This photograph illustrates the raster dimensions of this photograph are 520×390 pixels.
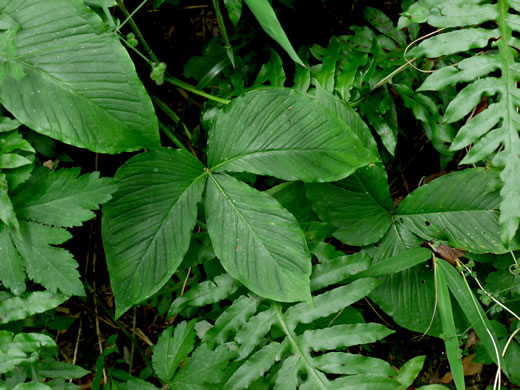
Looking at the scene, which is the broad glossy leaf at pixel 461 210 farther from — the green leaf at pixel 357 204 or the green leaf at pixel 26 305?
the green leaf at pixel 26 305

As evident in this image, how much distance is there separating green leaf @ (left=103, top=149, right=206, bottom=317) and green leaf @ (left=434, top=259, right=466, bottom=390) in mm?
878

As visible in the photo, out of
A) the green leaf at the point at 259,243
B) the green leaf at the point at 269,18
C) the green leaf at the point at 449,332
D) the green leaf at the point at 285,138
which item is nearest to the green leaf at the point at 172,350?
the green leaf at the point at 259,243

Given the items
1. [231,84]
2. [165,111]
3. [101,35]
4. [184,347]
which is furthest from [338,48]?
[184,347]

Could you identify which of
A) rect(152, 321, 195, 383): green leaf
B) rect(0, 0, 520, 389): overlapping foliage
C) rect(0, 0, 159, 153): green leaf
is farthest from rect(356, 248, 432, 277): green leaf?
rect(0, 0, 159, 153): green leaf

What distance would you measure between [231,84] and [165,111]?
12.3 inches

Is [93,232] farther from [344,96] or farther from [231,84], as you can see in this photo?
[344,96]

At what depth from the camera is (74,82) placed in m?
1.41

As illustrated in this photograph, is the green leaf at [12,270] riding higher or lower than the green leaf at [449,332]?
higher

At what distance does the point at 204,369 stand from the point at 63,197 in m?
0.76

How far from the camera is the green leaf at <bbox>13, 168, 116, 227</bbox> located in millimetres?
1436

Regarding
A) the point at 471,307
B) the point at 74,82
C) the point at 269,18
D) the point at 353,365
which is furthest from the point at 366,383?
the point at 74,82

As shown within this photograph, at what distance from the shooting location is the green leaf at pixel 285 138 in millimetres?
1527

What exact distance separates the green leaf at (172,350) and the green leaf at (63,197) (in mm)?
564

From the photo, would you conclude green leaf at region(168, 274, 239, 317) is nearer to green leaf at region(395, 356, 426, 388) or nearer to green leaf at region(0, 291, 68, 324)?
green leaf at region(0, 291, 68, 324)
